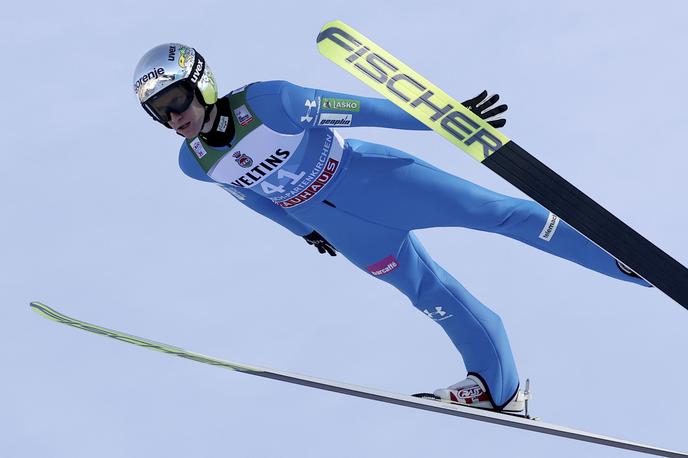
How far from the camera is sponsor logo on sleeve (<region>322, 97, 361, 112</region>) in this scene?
7.27m

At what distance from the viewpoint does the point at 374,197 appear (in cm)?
764

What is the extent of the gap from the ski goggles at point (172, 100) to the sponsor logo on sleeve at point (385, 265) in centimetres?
133

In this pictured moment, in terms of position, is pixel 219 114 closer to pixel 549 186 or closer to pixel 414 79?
pixel 414 79

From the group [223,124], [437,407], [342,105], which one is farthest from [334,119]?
[437,407]

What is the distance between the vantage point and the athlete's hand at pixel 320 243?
8250 millimetres

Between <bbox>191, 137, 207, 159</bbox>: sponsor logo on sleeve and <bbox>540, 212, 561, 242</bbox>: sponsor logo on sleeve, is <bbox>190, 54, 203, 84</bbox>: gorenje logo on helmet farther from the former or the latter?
<bbox>540, 212, 561, 242</bbox>: sponsor logo on sleeve

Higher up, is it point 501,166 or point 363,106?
point 363,106

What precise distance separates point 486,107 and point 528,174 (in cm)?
41

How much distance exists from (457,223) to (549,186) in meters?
0.99

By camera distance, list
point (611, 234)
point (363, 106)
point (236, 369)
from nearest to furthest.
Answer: point (611, 234)
point (363, 106)
point (236, 369)

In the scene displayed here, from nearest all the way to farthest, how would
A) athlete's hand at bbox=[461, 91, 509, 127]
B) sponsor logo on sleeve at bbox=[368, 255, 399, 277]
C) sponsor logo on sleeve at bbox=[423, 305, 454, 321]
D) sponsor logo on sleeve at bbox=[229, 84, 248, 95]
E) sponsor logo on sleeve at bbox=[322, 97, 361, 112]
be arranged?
athlete's hand at bbox=[461, 91, 509, 127] < sponsor logo on sleeve at bbox=[322, 97, 361, 112] < sponsor logo on sleeve at bbox=[229, 84, 248, 95] < sponsor logo on sleeve at bbox=[368, 255, 399, 277] < sponsor logo on sleeve at bbox=[423, 305, 454, 321]

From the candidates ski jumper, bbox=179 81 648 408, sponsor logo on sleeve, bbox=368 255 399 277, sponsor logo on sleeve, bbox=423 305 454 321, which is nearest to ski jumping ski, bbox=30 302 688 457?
ski jumper, bbox=179 81 648 408

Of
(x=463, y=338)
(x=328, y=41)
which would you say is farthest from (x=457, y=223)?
(x=328, y=41)

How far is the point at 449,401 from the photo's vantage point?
26.1 ft
